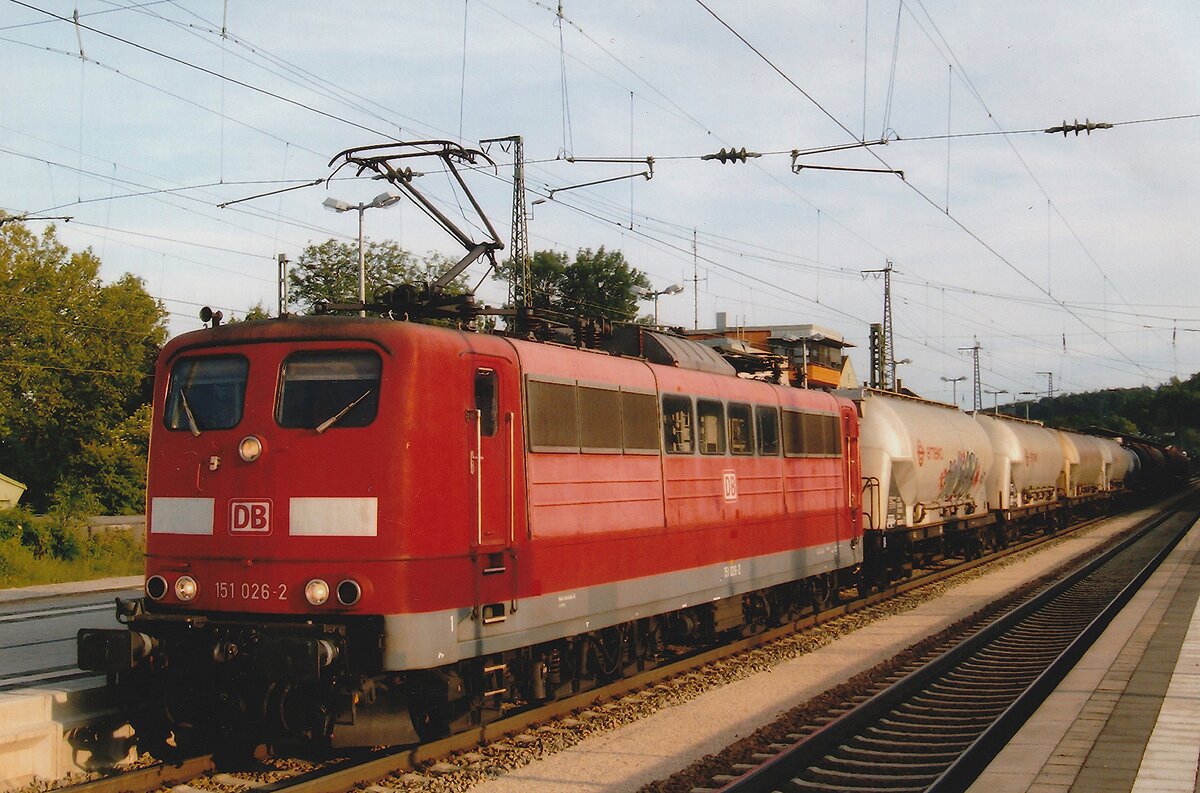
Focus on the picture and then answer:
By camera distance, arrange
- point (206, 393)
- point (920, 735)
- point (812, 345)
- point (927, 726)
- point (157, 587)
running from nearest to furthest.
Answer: point (157, 587) → point (206, 393) → point (920, 735) → point (927, 726) → point (812, 345)

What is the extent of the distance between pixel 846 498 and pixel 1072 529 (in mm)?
27138

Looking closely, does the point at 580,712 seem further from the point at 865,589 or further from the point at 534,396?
the point at 865,589

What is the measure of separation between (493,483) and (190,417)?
247 cm

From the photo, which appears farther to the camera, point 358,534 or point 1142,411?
point 1142,411

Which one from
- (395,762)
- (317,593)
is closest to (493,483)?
(317,593)

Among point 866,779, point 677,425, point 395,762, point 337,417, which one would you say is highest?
point 677,425

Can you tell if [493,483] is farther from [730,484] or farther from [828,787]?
[730,484]

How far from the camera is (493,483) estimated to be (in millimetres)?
9500

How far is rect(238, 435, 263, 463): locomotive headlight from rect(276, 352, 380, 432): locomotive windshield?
238 mm

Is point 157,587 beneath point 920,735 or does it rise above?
above

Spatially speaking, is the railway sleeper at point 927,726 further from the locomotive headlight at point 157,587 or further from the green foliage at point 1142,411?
the green foliage at point 1142,411

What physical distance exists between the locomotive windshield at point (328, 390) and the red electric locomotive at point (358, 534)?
1cm

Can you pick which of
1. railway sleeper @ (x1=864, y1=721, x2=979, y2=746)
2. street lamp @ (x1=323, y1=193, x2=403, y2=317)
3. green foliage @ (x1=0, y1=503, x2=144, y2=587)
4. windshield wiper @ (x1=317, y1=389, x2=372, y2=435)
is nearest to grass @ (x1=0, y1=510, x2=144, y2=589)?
green foliage @ (x1=0, y1=503, x2=144, y2=587)

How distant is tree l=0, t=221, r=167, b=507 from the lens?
4609cm
